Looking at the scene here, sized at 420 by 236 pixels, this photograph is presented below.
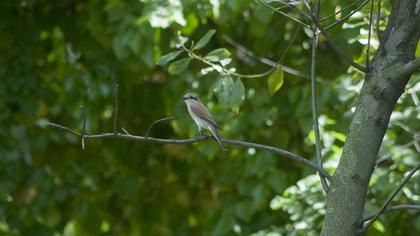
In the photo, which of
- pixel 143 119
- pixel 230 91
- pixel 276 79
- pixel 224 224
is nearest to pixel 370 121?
pixel 276 79

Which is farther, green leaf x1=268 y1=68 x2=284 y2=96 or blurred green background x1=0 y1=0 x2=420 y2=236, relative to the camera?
blurred green background x1=0 y1=0 x2=420 y2=236

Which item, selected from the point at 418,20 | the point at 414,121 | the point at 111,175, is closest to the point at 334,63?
the point at 414,121

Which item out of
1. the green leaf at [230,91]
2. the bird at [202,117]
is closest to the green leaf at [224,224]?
the bird at [202,117]

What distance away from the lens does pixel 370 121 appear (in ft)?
6.95

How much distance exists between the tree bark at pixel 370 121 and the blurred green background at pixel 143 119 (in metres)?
2.48

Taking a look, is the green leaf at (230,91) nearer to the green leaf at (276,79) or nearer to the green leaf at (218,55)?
the green leaf at (218,55)

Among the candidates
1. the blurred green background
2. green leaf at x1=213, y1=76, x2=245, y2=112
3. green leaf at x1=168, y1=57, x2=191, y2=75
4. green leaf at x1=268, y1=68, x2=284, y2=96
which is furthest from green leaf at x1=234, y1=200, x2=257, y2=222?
green leaf at x1=268, y1=68, x2=284, y2=96

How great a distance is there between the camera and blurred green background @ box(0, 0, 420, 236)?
5137mm

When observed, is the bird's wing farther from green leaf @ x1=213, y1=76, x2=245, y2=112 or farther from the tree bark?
the tree bark

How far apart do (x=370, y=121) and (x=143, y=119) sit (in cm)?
446

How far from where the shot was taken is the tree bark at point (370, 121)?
2082 millimetres

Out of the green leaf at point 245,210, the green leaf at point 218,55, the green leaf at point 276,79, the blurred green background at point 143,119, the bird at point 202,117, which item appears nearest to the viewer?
the green leaf at point 276,79

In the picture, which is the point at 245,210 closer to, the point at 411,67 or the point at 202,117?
the point at 202,117

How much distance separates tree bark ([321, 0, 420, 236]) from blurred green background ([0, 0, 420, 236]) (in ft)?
8.14
